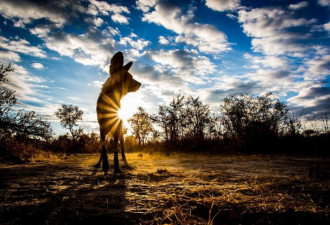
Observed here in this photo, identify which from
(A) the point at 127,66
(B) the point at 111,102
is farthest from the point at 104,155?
(A) the point at 127,66

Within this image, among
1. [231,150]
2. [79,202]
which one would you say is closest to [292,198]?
[79,202]

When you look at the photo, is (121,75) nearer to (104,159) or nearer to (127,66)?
(127,66)

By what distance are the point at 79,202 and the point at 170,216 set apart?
77cm

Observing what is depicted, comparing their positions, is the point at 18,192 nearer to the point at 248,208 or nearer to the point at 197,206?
the point at 197,206

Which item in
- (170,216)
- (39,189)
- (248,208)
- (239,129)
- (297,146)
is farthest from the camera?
(239,129)

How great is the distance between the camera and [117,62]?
3.98m

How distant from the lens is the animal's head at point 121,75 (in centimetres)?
395

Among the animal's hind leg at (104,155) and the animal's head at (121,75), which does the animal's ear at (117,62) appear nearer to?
the animal's head at (121,75)

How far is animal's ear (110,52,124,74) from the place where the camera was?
389 cm

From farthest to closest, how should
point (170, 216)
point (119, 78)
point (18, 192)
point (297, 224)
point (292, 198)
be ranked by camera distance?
point (119, 78)
point (18, 192)
point (292, 198)
point (170, 216)
point (297, 224)

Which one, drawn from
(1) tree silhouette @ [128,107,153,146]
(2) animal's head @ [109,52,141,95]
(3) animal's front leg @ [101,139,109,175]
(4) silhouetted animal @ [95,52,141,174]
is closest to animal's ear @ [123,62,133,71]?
(2) animal's head @ [109,52,141,95]

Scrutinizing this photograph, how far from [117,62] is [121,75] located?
0.30 meters

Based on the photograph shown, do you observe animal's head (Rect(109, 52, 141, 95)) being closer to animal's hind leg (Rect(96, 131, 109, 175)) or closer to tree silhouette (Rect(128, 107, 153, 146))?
animal's hind leg (Rect(96, 131, 109, 175))

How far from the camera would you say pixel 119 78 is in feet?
13.5
